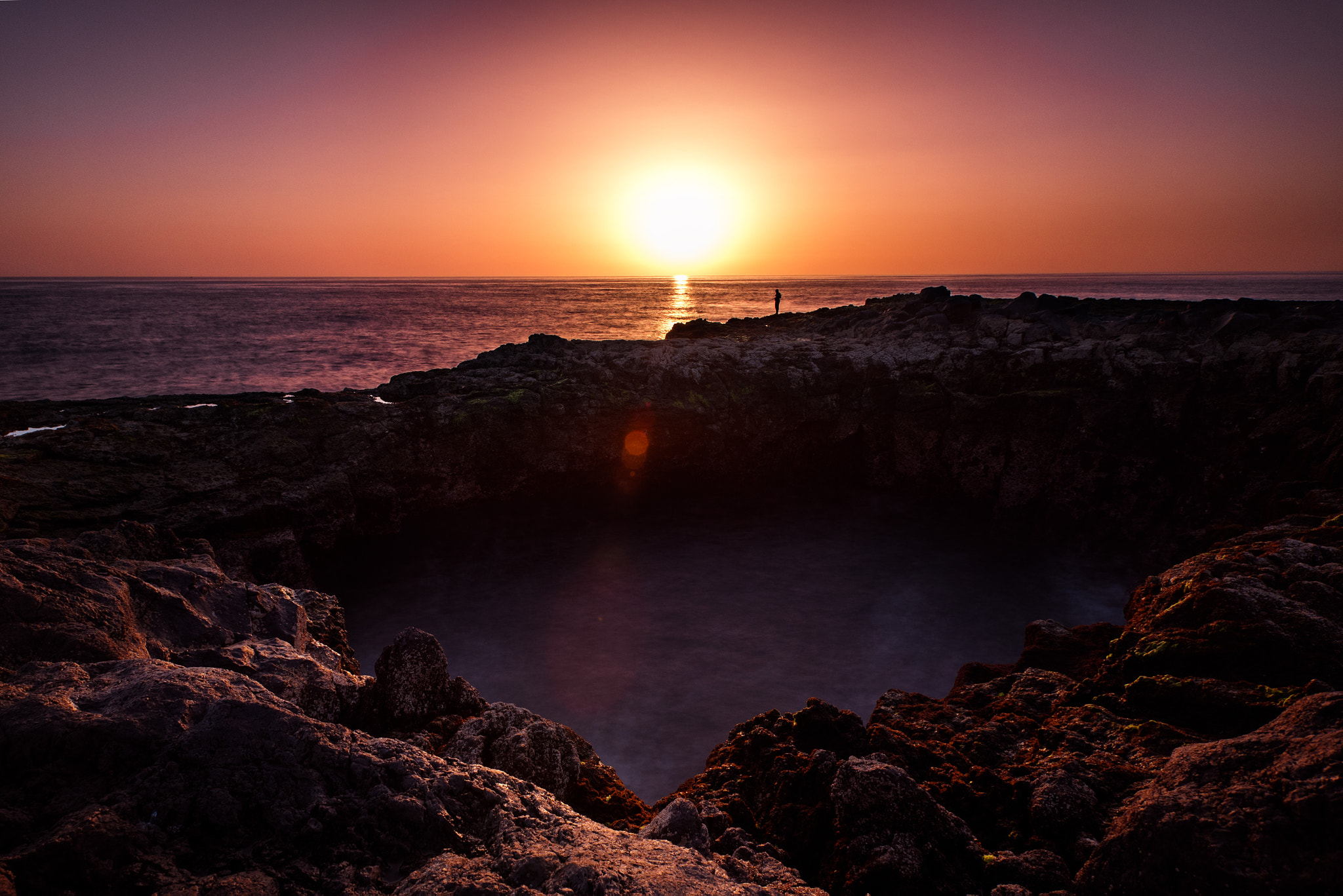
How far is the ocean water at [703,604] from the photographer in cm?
1252

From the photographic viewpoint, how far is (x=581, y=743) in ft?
24.9

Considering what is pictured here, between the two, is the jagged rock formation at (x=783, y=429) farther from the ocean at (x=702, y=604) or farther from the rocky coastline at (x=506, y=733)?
the ocean at (x=702, y=604)

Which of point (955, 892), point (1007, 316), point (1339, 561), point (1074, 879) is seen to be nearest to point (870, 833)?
point (955, 892)

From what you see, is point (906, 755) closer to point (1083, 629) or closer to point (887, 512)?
point (1083, 629)

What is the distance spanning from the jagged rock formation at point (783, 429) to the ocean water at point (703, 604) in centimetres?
137

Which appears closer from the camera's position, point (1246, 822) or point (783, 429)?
point (1246, 822)

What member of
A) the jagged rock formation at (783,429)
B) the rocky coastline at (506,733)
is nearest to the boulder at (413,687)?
the rocky coastline at (506,733)

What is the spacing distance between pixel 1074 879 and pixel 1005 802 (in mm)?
1370

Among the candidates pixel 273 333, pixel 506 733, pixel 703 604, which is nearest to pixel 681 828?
pixel 506 733

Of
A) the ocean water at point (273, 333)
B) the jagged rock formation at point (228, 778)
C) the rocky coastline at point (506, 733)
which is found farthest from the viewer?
the ocean water at point (273, 333)

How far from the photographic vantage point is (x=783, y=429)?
2136cm

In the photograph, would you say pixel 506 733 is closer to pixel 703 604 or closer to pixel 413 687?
Answer: pixel 413 687

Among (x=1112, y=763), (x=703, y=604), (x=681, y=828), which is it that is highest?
(x=1112, y=763)

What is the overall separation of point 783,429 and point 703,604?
7.99 meters
